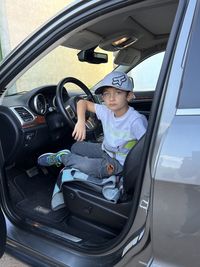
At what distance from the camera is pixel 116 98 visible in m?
1.88

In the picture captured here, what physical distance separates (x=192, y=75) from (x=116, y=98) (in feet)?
2.57

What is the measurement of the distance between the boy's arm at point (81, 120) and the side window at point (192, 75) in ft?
3.08

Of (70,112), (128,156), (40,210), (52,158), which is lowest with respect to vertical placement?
(40,210)

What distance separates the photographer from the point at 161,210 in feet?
3.82

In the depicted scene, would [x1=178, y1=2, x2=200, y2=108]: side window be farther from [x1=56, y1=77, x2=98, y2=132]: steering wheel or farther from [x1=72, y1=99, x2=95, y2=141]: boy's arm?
[x1=56, y1=77, x2=98, y2=132]: steering wheel

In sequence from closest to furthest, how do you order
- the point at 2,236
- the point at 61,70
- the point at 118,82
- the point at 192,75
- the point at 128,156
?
the point at 192,75 → the point at 128,156 → the point at 2,236 → the point at 118,82 → the point at 61,70

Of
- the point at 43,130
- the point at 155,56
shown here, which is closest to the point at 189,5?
the point at 43,130

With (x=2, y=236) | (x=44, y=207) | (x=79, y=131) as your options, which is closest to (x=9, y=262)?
(x=2, y=236)

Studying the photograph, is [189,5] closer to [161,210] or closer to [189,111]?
[189,111]

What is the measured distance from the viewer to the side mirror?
2475 millimetres

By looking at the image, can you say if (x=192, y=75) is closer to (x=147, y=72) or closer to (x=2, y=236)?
(x=2, y=236)

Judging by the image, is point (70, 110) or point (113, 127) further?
point (70, 110)

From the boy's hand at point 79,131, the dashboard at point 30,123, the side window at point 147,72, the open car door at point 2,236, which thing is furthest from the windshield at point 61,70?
the open car door at point 2,236

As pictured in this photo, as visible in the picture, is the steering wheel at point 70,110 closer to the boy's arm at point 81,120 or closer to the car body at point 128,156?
the car body at point 128,156
